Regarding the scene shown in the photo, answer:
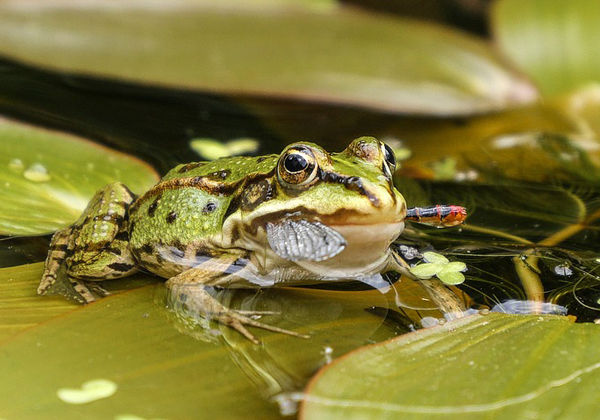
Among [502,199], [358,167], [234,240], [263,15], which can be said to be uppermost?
[263,15]

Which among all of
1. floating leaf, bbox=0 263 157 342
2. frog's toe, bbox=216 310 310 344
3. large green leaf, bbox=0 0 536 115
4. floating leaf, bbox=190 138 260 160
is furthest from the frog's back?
large green leaf, bbox=0 0 536 115

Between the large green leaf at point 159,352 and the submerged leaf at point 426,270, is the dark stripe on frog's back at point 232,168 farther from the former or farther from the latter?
the submerged leaf at point 426,270

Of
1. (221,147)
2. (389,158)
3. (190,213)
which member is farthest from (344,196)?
(221,147)

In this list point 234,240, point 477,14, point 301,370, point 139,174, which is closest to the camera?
point 301,370

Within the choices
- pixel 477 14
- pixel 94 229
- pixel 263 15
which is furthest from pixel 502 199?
pixel 477 14

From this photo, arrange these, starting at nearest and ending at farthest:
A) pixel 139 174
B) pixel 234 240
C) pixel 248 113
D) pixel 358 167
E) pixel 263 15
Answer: pixel 358 167 → pixel 234 240 → pixel 139 174 → pixel 248 113 → pixel 263 15

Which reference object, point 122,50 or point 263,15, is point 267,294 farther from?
point 263,15

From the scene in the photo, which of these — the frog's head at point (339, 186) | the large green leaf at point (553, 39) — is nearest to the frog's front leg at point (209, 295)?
the frog's head at point (339, 186)
